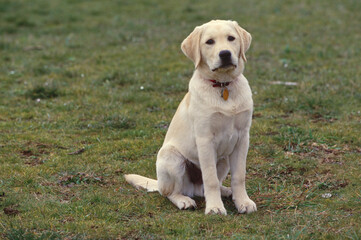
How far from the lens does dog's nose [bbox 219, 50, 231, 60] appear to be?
4.54m

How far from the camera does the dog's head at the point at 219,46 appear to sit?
4586 mm

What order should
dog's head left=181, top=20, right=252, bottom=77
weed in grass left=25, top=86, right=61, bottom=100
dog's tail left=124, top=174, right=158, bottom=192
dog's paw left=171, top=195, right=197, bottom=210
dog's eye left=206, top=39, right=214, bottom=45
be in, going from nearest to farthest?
dog's head left=181, top=20, right=252, bottom=77
dog's eye left=206, top=39, right=214, bottom=45
dog's paw left=171, top=195, right=197, bottom=210
dog's tail left=124, top=174, right=158, bottom=192
weed in grass left=25, top=86, right=61, bottom=100

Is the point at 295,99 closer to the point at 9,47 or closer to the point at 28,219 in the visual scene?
the point at 28,219

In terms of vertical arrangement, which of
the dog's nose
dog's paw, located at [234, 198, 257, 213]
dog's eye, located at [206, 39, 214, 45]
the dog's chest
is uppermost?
dog's eye, located at [206, 39, 214, 45]

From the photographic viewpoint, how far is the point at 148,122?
24.7 feet

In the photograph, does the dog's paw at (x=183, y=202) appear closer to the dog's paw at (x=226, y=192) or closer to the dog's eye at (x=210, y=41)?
the dog's paw at (x=226, y=192)

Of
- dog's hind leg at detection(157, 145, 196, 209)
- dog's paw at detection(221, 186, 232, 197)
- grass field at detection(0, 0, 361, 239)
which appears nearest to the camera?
grass field at detection(0, 0, 361, 239)

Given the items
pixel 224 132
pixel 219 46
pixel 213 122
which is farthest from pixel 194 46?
pixel 224 132

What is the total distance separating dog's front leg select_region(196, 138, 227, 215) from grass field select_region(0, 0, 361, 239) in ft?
0.59

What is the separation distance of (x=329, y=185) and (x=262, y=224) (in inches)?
47.5

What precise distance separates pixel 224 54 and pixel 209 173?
1.04 metres

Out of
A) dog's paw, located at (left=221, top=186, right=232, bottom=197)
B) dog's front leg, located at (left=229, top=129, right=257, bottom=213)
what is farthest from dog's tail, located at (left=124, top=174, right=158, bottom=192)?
dog's front leg, located at (left=229, top=129, right=257, bottom=213)

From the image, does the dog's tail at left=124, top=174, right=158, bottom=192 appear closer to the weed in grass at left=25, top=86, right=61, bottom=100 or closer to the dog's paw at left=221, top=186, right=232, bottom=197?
the dog's paw at left=221, top=186, right=232, bottom=197

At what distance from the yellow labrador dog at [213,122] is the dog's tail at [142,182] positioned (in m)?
0.23
